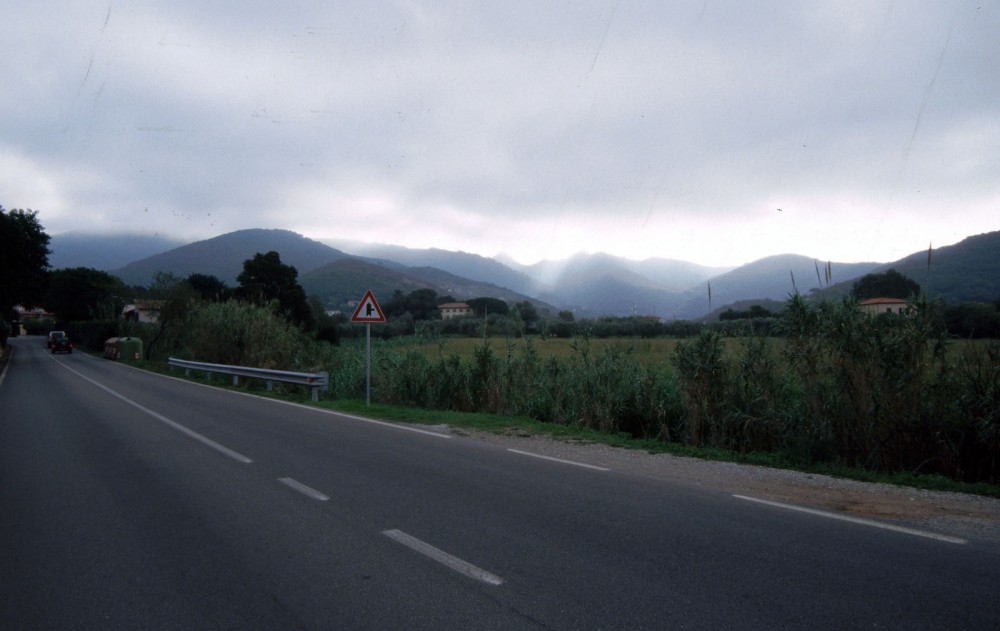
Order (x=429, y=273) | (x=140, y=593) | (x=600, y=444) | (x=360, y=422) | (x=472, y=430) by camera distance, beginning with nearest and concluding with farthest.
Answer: (x=140, y=593), (x=600, y=444), (x=472, y=430), (x=360, y=422), (x=429, y=273)

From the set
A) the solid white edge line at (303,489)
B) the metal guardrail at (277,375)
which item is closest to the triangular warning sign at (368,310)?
the metal guardrail at (277,375)

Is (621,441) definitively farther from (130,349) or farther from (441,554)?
(130,349)

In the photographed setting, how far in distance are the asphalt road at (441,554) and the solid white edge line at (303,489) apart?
0.03 m

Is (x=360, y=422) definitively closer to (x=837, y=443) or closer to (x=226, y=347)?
(x=837, y=443)

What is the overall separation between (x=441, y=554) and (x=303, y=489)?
286cm

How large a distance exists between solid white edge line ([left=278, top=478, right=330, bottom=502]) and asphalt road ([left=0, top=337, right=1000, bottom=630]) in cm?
3

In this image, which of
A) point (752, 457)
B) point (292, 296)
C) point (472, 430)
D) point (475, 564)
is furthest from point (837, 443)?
point (292, 296)

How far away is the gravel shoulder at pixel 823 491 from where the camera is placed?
584cm

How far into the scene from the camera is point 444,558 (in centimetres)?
477

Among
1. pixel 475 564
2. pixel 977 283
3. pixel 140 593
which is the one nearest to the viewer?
pixel 140 593

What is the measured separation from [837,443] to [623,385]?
4.77 meters

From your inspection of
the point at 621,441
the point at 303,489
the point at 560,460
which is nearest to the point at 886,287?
the point at 621,441

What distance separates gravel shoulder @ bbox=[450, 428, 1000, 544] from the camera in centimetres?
584

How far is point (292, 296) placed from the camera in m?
57.4
